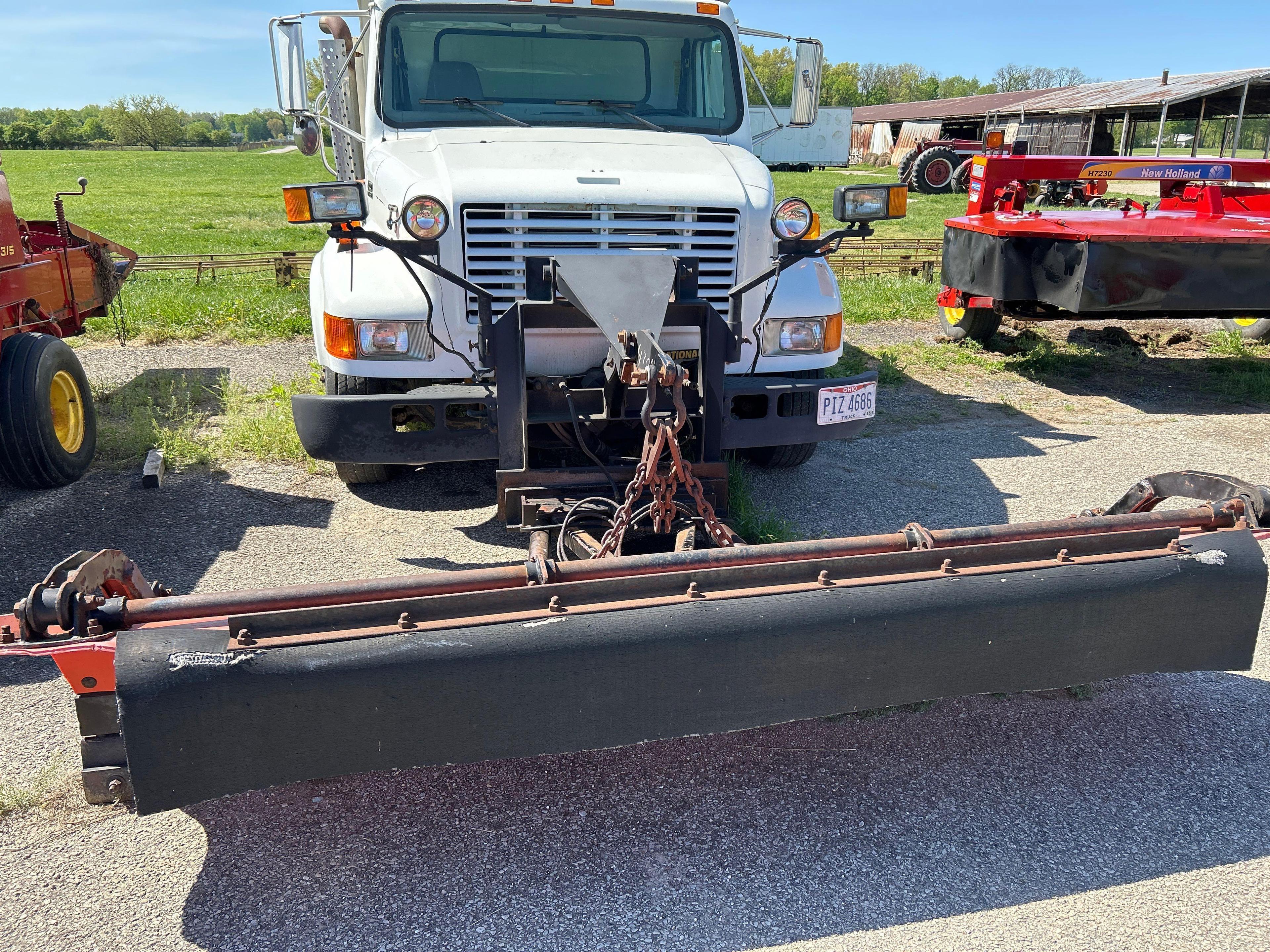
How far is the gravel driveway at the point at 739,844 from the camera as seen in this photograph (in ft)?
7.88

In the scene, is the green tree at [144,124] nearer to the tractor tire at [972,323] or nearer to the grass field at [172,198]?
the grass field at [172,198]

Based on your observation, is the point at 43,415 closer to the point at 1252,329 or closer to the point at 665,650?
the point at 665,650

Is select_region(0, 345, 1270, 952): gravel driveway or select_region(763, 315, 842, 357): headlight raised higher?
select_region(763, 315, 842, 357): headlight

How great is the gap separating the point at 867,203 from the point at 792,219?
33 centimetres

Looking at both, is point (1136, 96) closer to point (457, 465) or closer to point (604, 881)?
point (457, 465)

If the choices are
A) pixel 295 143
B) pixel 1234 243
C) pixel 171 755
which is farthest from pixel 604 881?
pixel 1234 243

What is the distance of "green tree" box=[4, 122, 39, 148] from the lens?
79.6 m

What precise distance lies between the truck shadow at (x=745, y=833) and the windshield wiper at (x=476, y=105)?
3.14 metres

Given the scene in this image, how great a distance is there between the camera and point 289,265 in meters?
11.8

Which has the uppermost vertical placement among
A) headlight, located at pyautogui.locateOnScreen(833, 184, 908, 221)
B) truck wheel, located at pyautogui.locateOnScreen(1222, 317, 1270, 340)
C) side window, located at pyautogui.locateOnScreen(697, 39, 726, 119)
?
side window, located at pyautogui.locateOnScreen(697, 39, 726, 119)

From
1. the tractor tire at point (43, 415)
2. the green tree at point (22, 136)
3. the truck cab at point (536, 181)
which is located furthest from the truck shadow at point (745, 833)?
the green tree at point (22, 136)

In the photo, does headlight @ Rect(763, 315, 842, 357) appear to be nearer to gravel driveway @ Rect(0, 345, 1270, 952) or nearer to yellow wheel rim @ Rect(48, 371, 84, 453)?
gravel driveway @ Rect(0, 345, 1270, 952)

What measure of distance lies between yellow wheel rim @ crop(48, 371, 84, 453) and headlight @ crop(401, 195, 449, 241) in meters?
2.83

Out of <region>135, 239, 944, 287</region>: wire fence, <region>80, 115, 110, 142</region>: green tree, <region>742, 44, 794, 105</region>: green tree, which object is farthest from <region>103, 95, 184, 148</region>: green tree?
<region>135, 239, 944, 287</region>: wire fence
